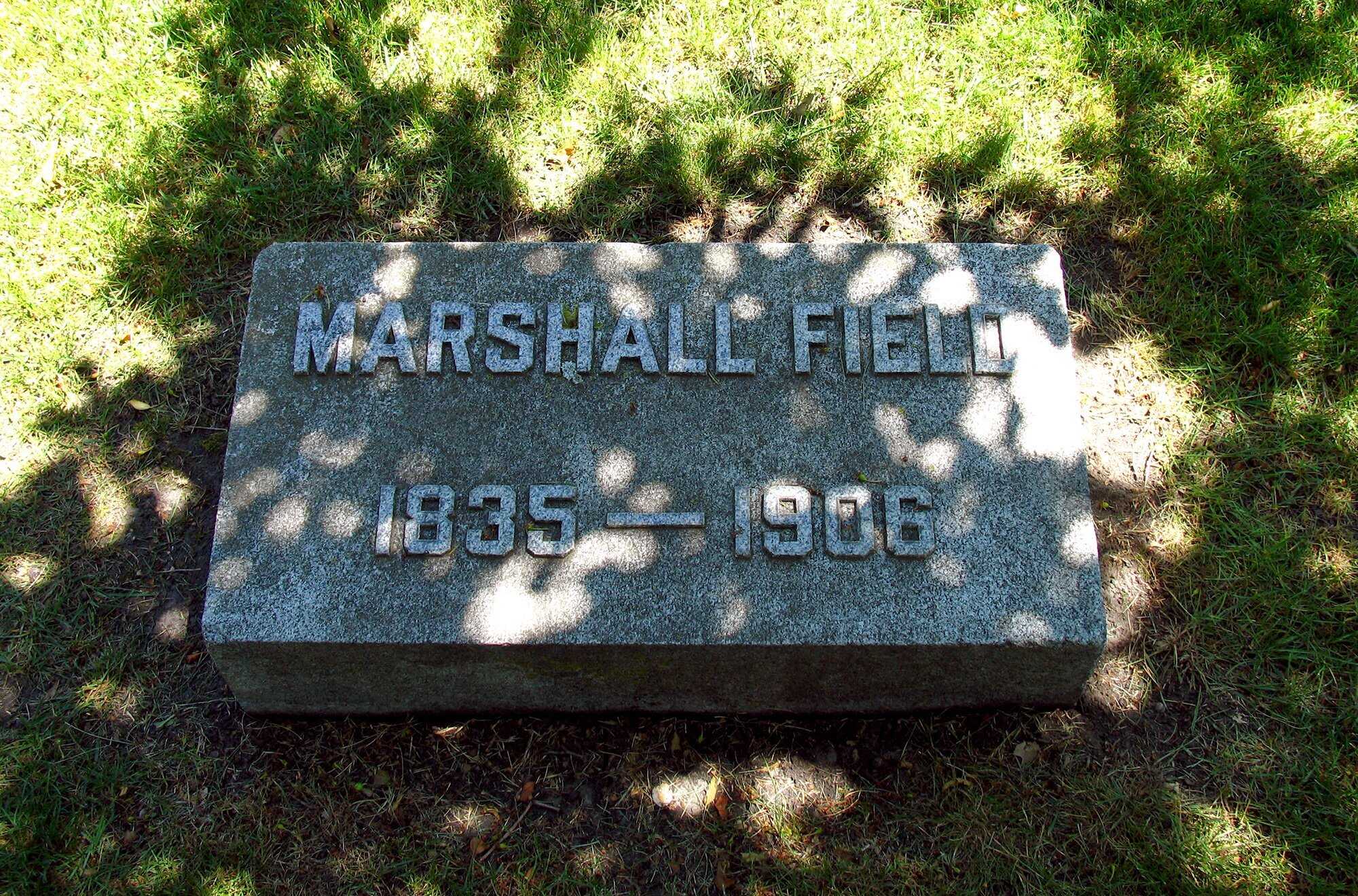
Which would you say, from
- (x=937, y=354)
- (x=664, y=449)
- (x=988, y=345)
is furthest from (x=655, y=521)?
(x=988, y=345)

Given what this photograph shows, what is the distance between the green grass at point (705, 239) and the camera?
2.98 metres

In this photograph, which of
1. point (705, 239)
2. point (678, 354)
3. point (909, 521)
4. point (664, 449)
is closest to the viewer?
point (909, 521)

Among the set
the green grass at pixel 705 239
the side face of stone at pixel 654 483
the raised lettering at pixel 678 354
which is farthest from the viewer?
the raised lettering at pixel 678 354

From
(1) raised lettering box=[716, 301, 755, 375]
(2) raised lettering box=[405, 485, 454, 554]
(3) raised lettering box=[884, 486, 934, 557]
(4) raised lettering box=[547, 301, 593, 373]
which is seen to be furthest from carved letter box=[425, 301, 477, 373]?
(3) raised lettering box=[884, 486, 934, 557]

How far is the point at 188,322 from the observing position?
3.84 metres

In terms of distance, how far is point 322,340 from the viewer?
123 inches

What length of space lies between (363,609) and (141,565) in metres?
1.17

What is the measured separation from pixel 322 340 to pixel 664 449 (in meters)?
1.17

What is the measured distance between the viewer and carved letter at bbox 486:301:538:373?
10.1 ft

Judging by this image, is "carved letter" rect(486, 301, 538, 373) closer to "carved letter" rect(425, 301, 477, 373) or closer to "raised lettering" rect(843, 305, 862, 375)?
"carved letter" rect(425, 301, 477, 373)

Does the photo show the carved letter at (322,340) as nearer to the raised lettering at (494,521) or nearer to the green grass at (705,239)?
the raised lettering at (494,521)

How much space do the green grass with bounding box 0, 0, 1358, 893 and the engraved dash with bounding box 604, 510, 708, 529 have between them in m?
0.70

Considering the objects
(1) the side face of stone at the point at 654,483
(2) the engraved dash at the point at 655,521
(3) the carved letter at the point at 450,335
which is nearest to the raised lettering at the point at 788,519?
(1) the side face of stone at the point at 654,483

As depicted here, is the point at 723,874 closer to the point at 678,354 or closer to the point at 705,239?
the point at 678,354
